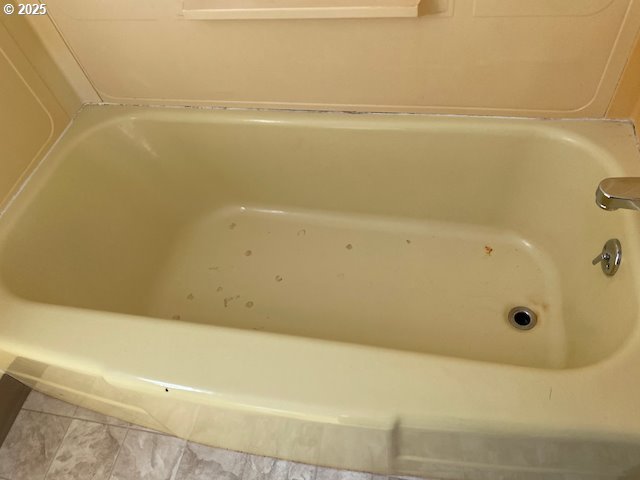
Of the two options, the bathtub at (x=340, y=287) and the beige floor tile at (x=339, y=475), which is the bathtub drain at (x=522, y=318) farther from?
the beige floor tile at (x=339, y=475)

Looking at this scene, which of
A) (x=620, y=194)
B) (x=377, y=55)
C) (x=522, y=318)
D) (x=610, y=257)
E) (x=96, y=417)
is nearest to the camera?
(x=620, y=194)

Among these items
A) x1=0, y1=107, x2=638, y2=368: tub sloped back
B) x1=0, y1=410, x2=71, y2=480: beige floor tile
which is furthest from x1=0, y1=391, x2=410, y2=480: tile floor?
x1=0, y1=107, x2=638, y2=368: tub sloped back

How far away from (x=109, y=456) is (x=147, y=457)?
0.11 meters

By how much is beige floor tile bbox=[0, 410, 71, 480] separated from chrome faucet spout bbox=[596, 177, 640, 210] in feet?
4.55

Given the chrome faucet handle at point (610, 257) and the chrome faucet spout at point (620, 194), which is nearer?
the chrome faucet spout at point (620, 194)

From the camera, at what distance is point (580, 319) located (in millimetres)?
1007

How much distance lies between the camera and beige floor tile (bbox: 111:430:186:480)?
1.14m

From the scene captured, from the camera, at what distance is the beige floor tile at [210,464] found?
1.12 metres

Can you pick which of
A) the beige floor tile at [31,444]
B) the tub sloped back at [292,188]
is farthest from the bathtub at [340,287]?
the beige floor tile at [31,444]

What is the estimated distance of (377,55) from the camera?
1.02m

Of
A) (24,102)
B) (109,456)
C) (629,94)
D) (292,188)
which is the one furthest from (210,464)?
(629,94)

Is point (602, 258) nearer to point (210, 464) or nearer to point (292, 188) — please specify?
point (292, 188)

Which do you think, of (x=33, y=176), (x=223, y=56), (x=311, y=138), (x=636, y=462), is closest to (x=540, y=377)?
(x=636, y=462)

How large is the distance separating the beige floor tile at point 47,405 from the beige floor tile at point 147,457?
0.69ft
